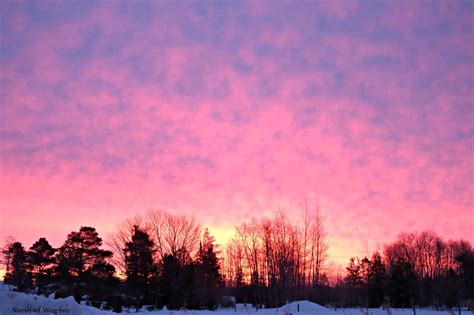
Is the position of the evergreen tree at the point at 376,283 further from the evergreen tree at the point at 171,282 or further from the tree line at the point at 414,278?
the evergreen tree at the point at 171,282

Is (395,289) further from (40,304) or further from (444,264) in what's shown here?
(40,304)

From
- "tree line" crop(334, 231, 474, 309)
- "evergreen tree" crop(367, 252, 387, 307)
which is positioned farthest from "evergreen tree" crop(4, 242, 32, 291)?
"evergreen tree" crop(367, 252, 387, 307)

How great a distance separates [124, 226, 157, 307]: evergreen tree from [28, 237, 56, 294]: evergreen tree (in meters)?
7.27

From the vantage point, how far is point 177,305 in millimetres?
43531

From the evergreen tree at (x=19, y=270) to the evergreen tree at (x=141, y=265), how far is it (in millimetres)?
9652

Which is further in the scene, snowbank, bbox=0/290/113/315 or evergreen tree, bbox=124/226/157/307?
evergreen tree, bbox=124/226/157/307

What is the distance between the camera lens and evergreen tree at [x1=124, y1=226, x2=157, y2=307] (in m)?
43.4

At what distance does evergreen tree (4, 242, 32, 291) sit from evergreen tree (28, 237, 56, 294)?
85 centimetres

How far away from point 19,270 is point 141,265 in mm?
13103

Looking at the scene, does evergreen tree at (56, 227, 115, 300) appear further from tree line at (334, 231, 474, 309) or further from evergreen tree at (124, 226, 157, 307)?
tree line at (334, 231, 474, 309)

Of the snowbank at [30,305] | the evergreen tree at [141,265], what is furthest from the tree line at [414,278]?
the snowbank at [30,305]

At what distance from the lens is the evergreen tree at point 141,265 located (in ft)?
143

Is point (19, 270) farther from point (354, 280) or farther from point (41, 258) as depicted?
point (354, 280)

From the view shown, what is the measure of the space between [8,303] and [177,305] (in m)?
32.6
